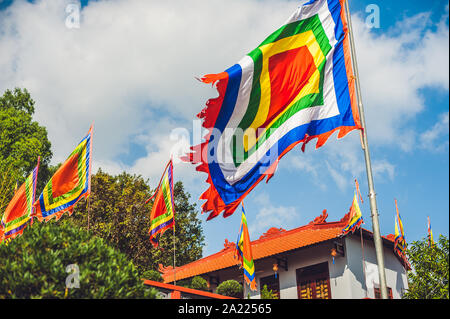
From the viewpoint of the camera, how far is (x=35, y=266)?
7945mm

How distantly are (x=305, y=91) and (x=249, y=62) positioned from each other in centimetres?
146

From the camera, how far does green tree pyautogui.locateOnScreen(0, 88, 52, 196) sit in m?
29.8

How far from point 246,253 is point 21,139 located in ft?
60.1

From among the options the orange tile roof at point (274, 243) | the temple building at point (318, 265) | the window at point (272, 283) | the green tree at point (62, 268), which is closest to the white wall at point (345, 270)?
the temple building at point (318, 265)

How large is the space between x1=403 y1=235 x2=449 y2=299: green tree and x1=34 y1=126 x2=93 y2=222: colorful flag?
12117 millimetres

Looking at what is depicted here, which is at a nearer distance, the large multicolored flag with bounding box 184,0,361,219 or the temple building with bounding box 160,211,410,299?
the large multicolored flag with bounding box 184,0,361,219

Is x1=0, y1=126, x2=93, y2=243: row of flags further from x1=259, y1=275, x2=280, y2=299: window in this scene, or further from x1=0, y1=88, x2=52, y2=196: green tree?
x1=0, y1=88, x2=52, y2=196: green tree

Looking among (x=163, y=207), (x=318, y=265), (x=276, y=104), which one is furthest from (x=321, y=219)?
(x=276, y=104)

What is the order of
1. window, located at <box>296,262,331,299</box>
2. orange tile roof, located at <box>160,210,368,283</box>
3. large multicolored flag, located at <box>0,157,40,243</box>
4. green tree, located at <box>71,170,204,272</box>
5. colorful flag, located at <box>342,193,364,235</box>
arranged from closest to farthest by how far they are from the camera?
large multicolored flag, located at <box>0,157,40,243</box>, colorful flag, located at <box>342,193,364,235</box>, window, located at <box>296,262,331,299</box>, orange tile roof, located at <box>160,210,368,283</box>, green tree, located at <box>71,170,204,272</box>

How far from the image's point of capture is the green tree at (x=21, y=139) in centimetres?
2980

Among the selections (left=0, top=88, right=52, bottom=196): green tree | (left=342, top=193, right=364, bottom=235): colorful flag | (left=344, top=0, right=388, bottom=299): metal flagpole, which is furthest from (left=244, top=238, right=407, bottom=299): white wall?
(left=0, top=88, right=52, bottom=196): green tree

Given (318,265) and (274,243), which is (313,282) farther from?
(274,243)

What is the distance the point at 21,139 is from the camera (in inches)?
1206

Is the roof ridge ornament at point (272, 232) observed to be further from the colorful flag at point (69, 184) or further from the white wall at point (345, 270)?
the colorful flag at point (69, 184)
